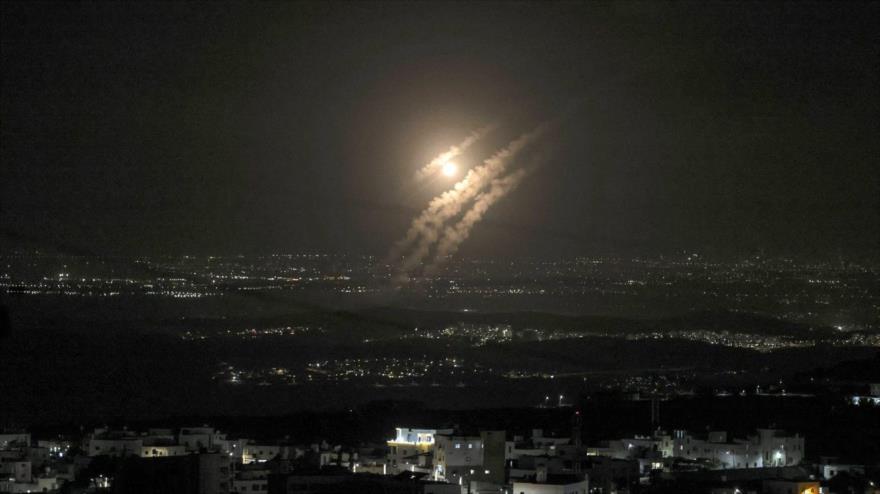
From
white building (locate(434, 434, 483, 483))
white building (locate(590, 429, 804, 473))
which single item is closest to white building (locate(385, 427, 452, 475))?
white building (locate(434, 434, 483, 483))

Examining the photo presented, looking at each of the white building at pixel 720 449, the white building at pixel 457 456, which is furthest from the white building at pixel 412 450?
the white building at pixel 720 449

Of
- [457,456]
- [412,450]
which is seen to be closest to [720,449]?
[457,456]

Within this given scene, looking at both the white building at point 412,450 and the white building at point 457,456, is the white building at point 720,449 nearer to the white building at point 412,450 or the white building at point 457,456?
the white building at point 457,456

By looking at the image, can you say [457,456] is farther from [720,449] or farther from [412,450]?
[720,449]

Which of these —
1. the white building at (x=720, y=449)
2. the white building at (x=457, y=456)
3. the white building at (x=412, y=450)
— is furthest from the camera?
the white building at (x=720, y=449)

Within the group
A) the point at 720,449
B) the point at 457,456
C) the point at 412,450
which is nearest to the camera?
the point at 457,456

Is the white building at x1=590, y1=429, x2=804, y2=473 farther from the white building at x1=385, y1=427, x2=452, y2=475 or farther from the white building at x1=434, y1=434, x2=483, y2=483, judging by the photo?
the white building at x1=385, y1=427, x2=452, y2=475

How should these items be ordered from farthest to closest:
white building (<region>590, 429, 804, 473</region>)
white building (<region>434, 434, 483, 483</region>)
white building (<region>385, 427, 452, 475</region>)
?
1. white building (<region>590, 429, 804, 473</region>)
2. white building (<region>385, 427, 452, 475</region>)
3. white building (<region>434, 434, 483, 483</region>)

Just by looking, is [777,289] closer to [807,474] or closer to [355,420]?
[355,420]

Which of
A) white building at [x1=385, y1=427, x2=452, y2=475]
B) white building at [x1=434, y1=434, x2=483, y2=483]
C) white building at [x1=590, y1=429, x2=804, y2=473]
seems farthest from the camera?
white building at [x1=590, y1=429, x2=804, y2=473]

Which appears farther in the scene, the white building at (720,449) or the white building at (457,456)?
the white building at (720,449)

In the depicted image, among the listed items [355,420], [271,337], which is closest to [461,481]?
[355,420]
